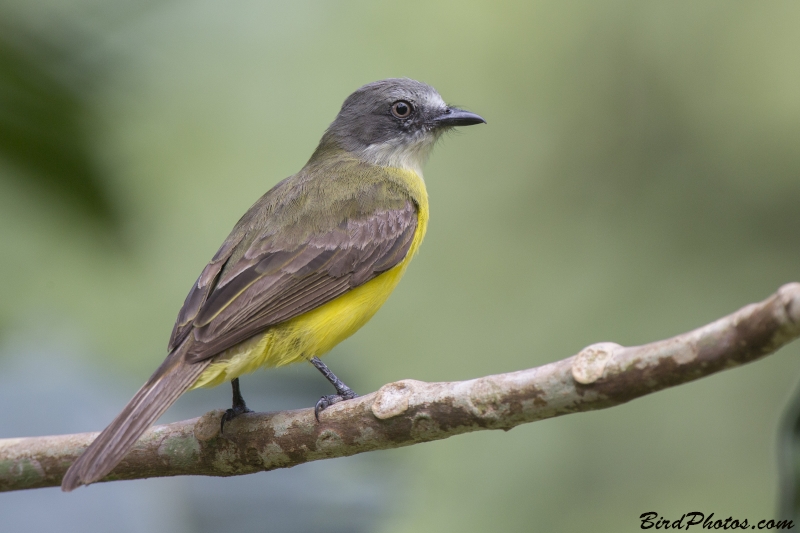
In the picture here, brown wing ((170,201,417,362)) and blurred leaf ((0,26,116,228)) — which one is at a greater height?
blurred leaf ((0,26,116,228))

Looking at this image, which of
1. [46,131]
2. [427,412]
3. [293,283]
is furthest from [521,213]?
[46,131]

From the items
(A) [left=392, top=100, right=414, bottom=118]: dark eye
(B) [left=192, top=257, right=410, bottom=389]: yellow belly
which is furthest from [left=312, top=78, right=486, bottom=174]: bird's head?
(B) [left=192, top=257, right=410, bottom=389]: yellow belly

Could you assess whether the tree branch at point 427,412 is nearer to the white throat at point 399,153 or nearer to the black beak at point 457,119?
the white throat at point 399,153

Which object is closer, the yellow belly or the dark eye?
the yellow belly

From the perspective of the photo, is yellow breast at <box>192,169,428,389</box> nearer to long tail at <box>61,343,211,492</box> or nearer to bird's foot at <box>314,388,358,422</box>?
long tail at <box>61,343,211,492</box>

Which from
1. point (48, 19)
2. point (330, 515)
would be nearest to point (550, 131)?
point (330, 515)

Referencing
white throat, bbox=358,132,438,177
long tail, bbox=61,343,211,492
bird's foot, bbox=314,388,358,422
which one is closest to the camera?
long tail, bbox=61,343,211,492
